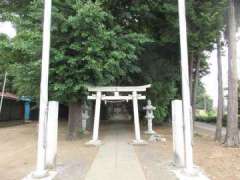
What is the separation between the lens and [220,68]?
569 inches

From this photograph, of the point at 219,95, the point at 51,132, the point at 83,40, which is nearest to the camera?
the point at 51,132

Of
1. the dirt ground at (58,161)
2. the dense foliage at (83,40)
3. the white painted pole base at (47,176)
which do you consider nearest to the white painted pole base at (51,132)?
the dirt ground at (58,161)

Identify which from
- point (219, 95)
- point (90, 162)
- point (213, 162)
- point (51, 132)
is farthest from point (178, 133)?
point (219, 95)

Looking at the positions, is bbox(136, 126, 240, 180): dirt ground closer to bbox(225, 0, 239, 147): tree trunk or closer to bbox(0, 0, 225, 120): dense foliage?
bbox(225, 0, 239, 147): tree trunk

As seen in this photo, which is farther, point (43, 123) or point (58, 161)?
point (58, 161)

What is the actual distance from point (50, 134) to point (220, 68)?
10.6 m

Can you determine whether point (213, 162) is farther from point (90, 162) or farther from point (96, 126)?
point (96, 126)

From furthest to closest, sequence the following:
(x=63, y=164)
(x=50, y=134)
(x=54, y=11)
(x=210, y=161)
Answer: (x=54, y=11)
(x=210, y=161)
(x=63, y=164)
(x=50, y=134)

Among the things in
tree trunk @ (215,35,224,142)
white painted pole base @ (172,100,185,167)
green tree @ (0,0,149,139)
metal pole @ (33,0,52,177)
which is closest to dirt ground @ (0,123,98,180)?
metal pole @ (33,0,52,177)

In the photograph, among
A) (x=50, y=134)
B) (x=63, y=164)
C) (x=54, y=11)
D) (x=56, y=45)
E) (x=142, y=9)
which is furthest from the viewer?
(x=142, y=9)

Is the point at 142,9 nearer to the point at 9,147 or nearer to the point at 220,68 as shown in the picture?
the point at 220,68

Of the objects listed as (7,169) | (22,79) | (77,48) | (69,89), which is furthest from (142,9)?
(7,169)

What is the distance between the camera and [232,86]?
12.3 meters

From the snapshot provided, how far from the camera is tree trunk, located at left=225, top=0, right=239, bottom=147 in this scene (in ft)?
39.9
